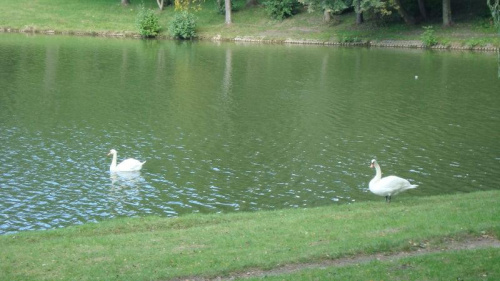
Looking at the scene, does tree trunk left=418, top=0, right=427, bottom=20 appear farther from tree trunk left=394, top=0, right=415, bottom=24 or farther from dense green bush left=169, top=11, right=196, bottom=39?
dense green bush left=169, top=11, right=196, bottom=39

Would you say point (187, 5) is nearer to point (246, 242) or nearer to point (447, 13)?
point (447, 13)

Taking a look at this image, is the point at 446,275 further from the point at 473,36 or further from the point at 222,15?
the point at 222,15

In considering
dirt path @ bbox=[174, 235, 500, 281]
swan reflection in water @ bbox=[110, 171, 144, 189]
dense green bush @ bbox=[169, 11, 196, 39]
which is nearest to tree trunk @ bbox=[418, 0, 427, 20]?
dense green bush @ bbox=[169, 11, 196, 39]

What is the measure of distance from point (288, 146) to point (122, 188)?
8827mm

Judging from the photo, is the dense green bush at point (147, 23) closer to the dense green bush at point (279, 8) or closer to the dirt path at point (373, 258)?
the dense green bush at point (279, 8)

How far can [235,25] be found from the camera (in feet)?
251

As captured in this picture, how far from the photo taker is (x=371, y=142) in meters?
32.1

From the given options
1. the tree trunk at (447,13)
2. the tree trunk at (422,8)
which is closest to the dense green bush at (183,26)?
the tree trunk at (422,8)

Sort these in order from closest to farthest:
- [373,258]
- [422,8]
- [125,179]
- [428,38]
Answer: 1. [373,258]
2. [125,179]
3. [428,38]
4. [422,8]

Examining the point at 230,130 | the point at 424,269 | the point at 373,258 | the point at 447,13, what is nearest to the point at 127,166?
the point at 230,130

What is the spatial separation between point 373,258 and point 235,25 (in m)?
64.1

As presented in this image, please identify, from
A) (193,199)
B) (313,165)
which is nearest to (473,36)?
(313,165)

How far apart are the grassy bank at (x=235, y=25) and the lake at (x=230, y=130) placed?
892cm

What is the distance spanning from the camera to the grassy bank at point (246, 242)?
44.8 feet
